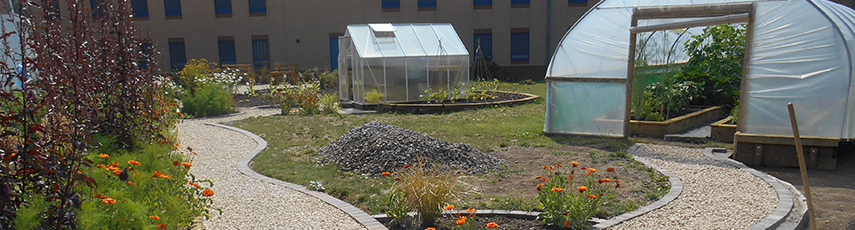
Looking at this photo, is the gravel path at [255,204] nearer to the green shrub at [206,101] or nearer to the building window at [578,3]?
the green shrub at [206,101]

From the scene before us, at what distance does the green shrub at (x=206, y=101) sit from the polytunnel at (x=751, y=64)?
8.48 m

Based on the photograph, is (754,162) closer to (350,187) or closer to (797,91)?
(797,91)

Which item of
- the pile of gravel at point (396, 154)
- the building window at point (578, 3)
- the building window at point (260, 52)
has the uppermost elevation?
the building window at point (578, 3)

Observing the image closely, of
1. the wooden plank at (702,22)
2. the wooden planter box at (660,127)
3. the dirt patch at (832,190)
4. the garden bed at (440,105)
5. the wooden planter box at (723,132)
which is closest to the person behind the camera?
the dirt patch at (832,190)

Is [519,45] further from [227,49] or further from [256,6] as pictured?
[227,49]

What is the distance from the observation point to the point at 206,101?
1398 cm

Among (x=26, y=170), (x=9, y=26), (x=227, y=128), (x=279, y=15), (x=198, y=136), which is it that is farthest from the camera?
(x=279, y=15)

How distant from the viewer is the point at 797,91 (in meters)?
7.75

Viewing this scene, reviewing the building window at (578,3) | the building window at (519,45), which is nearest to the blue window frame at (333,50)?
the building window at (519,45)

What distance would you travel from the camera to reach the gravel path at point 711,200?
512cm

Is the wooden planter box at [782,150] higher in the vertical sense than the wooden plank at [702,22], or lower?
lower

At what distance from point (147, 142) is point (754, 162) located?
7.80 meters

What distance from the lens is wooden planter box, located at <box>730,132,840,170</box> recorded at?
7551 mm

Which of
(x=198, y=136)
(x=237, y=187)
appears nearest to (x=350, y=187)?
(x=237, y=187)
